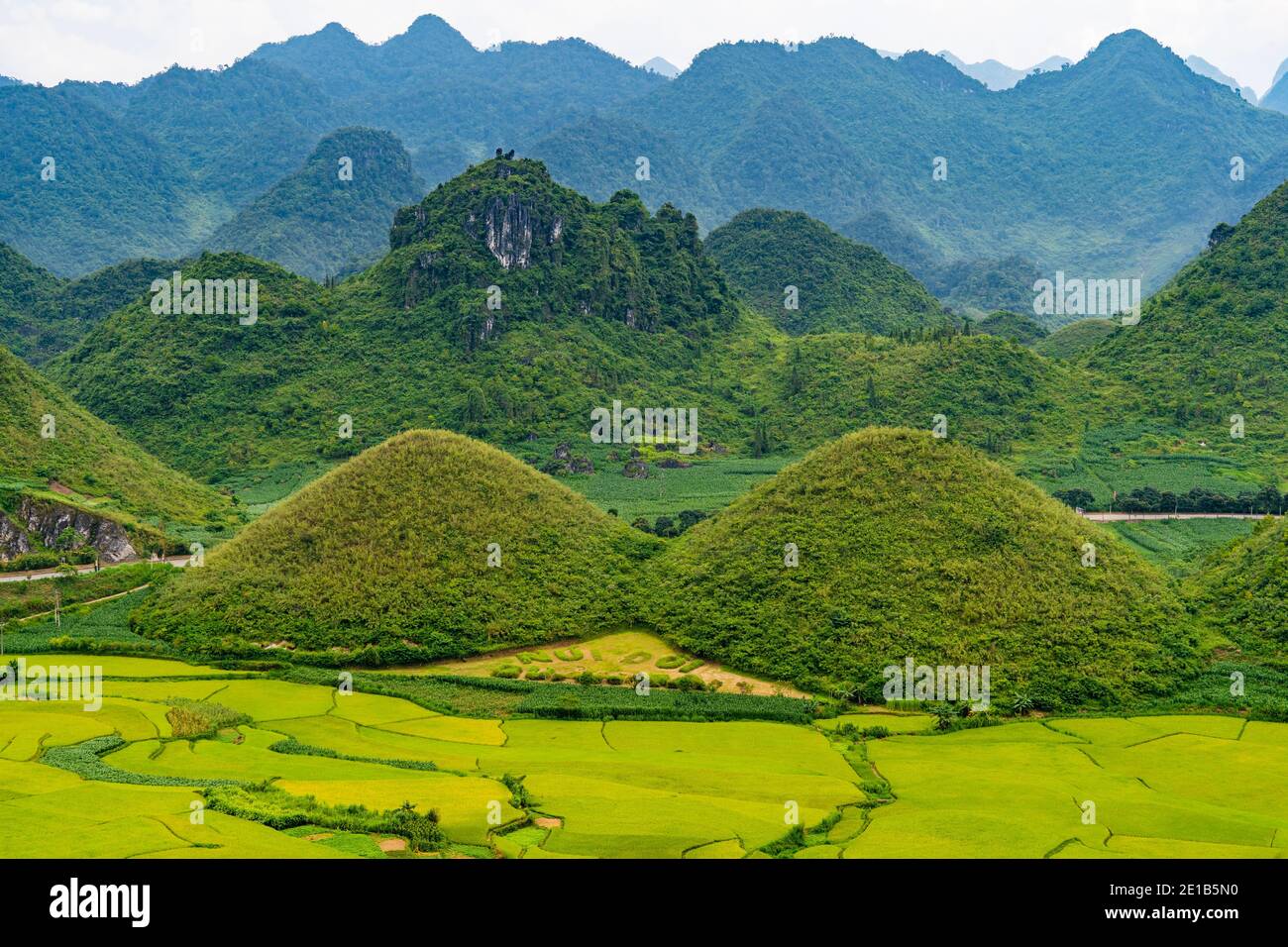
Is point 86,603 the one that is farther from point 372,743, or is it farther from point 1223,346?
point 1223,346

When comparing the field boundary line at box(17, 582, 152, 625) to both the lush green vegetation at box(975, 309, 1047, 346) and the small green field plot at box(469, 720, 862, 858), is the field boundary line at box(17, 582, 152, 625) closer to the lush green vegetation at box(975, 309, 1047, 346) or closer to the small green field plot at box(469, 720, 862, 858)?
the small green field plot at box(469, 720, 862, 858)

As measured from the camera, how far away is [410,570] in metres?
56.3

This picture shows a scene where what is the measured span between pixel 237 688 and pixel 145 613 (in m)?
12.2

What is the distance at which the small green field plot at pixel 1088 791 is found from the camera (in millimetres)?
29906

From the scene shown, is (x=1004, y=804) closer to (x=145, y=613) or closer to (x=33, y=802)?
(x=33, y=802)

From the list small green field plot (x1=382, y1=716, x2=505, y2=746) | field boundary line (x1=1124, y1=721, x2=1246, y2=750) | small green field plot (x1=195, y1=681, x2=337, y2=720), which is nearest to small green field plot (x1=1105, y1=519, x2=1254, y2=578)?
field boundary line (x1=1124, y1=721, x2=1246, y2=750)

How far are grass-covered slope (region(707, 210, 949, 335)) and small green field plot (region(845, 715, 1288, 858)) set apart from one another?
116741 mm

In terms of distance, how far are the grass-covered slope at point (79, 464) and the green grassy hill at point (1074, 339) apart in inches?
4024

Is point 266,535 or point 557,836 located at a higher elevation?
point 266,535

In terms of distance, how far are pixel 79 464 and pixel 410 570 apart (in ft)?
120

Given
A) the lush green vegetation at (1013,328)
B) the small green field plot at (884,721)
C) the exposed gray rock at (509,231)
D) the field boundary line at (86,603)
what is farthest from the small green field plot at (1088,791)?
the lush green vegetation at (1013,328)

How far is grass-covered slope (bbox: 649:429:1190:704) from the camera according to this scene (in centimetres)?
4825
